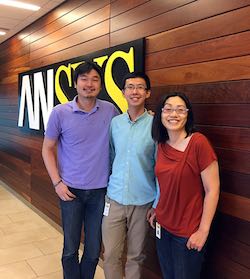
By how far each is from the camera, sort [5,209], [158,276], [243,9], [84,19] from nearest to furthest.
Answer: [243,9]
[158,276]
[84,19]
[5,209]

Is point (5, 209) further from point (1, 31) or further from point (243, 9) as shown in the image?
point (243, 9)

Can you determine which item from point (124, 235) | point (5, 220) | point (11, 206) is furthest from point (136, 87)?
point (11, 206)

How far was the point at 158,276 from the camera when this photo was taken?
2330 millimetres

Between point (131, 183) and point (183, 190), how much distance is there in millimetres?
420

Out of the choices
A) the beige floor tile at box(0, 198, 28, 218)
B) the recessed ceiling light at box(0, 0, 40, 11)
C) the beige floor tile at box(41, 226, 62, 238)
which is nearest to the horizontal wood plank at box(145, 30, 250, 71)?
the recessed ceiling light at box(0, 0, 40, 11)

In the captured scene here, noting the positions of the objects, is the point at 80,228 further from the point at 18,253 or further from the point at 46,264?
the point at 18,253

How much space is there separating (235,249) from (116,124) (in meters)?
1.03

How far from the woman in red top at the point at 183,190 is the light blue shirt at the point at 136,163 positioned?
183 millimetres

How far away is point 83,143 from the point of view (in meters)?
2.15

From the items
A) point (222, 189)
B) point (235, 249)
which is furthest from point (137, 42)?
point (235, 249)

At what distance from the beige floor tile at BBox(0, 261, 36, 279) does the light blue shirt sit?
4.69 feet

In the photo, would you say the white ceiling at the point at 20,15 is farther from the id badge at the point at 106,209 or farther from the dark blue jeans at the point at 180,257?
the dark blue jeans at the point at 180,257

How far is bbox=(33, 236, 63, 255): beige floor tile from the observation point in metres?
3.36

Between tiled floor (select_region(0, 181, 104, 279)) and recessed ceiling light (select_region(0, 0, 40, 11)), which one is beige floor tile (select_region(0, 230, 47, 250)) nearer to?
tiled floor (select_region(0, 181, 104, 279))
